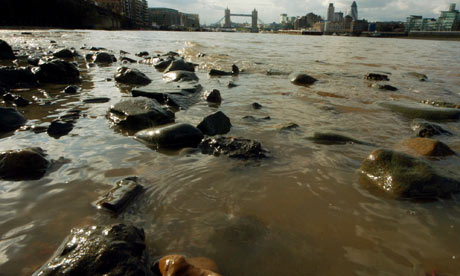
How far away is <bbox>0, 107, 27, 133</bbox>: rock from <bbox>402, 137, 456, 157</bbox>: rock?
5.09 m

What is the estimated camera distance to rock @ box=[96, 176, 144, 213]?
7.01 ft

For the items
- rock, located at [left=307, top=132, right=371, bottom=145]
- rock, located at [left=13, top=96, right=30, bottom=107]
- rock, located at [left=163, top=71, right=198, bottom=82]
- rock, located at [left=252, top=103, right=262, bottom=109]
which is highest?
rock, located at [left=163, top=71, right=198, bottom=82]

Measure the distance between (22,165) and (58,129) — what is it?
114cm

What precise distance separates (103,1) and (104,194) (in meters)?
135

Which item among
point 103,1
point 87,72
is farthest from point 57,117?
point 103,1

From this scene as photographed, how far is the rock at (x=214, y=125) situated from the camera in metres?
3.75

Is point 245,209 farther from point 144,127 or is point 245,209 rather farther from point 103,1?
point 103,1

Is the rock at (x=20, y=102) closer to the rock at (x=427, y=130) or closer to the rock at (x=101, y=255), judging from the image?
the rock at (x=101, y=255)

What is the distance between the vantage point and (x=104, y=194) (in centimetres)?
233

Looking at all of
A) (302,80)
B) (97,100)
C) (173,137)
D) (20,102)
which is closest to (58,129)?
(173,137)

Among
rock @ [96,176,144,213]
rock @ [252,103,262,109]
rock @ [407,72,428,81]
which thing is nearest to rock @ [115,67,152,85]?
rock @ [252,103,262,109]

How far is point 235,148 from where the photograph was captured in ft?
10.4

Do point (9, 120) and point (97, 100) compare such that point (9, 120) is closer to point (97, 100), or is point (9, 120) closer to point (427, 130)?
point (97, 100)

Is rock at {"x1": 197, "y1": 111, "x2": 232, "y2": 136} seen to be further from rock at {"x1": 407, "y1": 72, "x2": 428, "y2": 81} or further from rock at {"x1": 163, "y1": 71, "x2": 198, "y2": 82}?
rock at {"x1": 407, "y1": 72, "x2": 428, "y2": 81}
